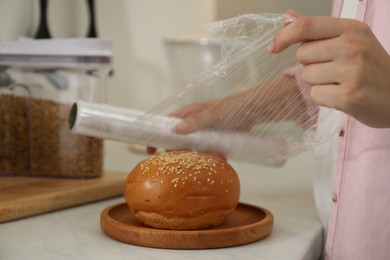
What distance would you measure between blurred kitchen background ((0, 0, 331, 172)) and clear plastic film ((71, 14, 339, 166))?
2.01ft

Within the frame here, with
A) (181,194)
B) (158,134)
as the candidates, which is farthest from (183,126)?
(181,194)

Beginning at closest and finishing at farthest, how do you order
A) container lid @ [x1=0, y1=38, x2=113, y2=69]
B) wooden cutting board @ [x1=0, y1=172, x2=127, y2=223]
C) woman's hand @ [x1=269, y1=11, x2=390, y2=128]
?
woman's hand @ [x1=269, y1=11, x2=390, y2=128]
wooden cutting board @ [x1=0, y1=172, x2=127, y2=223]
container lid @ [x1=0, y1=38, x2=113, y2=69]

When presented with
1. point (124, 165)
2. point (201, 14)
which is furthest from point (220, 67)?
point (201, 14)

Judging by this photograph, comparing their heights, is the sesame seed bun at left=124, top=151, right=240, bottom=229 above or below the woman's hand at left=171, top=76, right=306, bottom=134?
below

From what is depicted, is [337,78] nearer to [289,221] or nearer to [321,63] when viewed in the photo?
[321,63]

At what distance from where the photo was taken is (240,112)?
94 centimetres

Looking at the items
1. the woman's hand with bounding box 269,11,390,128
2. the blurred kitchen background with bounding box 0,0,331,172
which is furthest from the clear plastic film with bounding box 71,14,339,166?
the blurred kitchen background with bounding box 0,0,331,172

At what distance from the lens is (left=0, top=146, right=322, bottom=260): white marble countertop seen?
714mm

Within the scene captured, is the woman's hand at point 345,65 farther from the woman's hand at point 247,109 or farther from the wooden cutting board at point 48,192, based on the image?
the wooden cutting board at point 48,192

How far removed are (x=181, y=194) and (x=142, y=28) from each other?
1.28m

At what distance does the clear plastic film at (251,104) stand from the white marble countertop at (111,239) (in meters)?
0.10

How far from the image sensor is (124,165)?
4.62ft

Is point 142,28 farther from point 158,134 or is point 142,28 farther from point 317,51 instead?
point 317,51

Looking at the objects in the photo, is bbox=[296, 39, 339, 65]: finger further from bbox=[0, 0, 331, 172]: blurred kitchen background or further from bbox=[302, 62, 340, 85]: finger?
bbox=[0, 0, 331, 172]: blurred kitchen background
